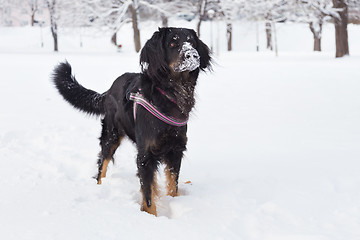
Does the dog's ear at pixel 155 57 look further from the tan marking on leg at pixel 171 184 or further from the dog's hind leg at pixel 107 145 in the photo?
the dog's hind leg at pixel 107 145

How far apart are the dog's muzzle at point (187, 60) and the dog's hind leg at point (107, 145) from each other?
4.39ft

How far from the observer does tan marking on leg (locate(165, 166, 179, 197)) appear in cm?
339

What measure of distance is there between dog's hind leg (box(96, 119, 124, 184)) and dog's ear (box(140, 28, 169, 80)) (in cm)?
112

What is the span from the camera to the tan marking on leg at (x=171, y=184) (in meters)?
3.39

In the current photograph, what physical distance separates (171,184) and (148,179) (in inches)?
15.5

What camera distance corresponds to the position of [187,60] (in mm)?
2758

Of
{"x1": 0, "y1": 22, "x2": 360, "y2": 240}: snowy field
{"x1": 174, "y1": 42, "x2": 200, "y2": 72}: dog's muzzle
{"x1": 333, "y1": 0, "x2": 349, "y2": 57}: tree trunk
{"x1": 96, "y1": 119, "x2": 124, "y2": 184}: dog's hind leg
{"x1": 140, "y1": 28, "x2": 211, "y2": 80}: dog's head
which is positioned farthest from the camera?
{"x1": 333, "y1": 0, "x2": 349, "y2": 57}: tree trunk

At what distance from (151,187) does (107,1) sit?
77.1 feet

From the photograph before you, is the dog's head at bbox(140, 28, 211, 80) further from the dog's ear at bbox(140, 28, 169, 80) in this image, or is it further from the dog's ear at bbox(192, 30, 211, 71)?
the dog's ear at bbox(192, 30, 211, 71)

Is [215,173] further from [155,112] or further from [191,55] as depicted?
[191,55]

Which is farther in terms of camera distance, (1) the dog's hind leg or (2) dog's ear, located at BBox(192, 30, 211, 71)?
(1) the dog's hind leg

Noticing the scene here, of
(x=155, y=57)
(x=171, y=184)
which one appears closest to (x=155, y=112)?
(x=155, y=57)

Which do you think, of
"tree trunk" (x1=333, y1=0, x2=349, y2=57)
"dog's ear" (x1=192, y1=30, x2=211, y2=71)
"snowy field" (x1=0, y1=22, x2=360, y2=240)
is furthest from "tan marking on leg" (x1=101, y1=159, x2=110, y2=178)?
"tree trunk" (x1=333, y1=0, x2=349, y2=57)

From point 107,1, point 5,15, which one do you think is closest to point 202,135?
point 107,1
